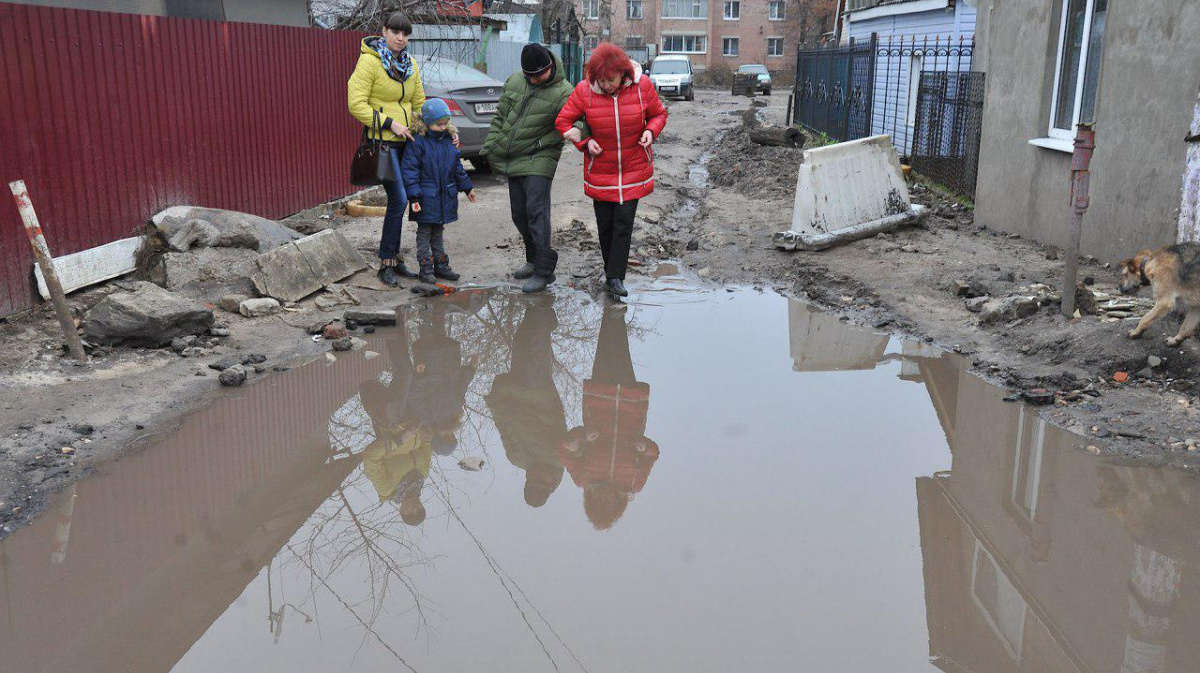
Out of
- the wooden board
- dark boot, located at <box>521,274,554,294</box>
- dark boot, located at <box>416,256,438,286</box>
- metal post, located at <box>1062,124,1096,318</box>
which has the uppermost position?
metal post, located at <box>1062,124,1096,318</box>

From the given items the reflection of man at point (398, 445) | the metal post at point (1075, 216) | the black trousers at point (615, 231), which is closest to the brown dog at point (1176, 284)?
the metal post at point (1075, 216)

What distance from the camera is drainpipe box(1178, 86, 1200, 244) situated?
260 inches

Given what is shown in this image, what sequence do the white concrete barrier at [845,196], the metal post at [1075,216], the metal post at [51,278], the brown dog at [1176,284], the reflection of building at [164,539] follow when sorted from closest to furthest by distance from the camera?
1. the reflection of building at [164,539]
2. the brown dog at [1176,284]
3. the metal post at [51,278]
4. the metal post at [1075,216]
5. the white concrete barrier at [845,196]

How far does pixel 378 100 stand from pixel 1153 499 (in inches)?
222

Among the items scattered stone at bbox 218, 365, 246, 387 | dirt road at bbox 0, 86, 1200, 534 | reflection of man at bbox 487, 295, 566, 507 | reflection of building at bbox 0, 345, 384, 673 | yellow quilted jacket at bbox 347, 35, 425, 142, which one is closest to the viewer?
reflection of building at bbox 0, 345, 384, 673

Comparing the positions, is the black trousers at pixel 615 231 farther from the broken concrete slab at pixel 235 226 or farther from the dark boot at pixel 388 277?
the broken concrete slab at pixel 235 226

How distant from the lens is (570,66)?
28.1 m

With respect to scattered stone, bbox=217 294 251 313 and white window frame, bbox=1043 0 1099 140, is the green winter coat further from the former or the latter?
white window frame, bbox=1043 0 1099 140

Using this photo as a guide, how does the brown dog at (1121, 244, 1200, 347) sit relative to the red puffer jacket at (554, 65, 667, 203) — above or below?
below

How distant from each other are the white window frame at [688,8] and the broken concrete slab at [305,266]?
59.6 metres

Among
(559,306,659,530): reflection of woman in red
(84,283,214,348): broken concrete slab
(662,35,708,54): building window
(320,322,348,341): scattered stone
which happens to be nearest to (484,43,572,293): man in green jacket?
(320,322,348,341): scattered stone

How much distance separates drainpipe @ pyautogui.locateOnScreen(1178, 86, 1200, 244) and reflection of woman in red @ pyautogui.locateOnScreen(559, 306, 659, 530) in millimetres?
4114

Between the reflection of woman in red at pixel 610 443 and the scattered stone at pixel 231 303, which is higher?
the scattered stone at pixel 231 303

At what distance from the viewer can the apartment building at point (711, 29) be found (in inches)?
2483
